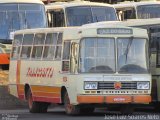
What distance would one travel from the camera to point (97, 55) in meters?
24.2

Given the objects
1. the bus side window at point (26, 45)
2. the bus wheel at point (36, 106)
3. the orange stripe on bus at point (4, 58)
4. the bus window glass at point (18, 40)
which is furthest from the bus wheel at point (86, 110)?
the orange stripe on bus at point (4, 58)

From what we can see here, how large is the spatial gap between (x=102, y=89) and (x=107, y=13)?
2036 cm

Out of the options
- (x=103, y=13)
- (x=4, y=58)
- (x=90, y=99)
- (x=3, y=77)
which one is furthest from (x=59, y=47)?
(x=103, y=13)

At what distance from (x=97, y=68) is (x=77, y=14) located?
1979 cm

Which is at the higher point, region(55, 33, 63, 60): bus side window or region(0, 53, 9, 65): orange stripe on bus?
region(55, 33, 63, 60): bus side window

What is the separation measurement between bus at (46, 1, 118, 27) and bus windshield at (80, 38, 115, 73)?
18397 millimetres

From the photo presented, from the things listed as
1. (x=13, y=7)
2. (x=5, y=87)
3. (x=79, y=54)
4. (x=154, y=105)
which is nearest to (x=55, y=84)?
(x=79, y=54)

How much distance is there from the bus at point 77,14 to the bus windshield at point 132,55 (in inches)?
712

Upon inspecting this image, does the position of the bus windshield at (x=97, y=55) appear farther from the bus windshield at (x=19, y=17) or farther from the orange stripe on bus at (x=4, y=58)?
the bus windshield at (x=19, y=17)

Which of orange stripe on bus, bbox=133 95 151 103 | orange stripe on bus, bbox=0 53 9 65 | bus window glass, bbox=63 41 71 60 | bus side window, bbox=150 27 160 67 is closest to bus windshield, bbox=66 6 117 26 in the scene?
orange stripe on bus, bbox=0 53 9 65

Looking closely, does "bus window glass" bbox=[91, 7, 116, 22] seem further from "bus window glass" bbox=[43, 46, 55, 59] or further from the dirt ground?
"bus window glass" bbox=[43, 46, 55, 59]

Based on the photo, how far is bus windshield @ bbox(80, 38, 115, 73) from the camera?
79.0ft

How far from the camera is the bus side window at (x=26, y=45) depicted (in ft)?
93.5

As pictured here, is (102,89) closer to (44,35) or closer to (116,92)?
(116,92)
